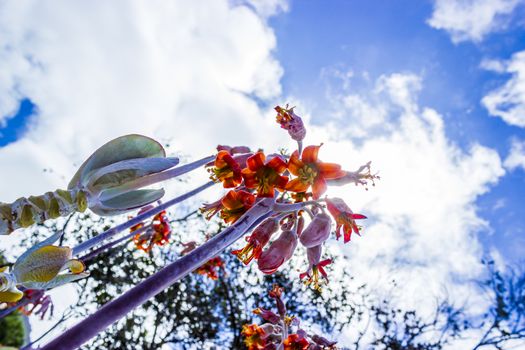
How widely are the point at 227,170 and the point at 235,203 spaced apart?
23cm

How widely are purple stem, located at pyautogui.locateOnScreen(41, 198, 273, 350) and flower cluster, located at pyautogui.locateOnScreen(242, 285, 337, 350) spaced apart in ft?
6.01

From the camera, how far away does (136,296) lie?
997 mm

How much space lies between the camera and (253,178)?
1.87 metres

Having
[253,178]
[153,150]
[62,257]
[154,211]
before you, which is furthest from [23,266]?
[154,211]

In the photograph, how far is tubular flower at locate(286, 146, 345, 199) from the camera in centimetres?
189

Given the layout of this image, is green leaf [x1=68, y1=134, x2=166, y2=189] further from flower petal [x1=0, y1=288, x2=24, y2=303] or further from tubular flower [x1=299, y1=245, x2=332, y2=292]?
tubular flower [x1=299, y1=245, x2=332, y2=292]

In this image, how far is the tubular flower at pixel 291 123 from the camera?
7.93 feet

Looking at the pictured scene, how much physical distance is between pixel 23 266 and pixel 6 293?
0.50ft

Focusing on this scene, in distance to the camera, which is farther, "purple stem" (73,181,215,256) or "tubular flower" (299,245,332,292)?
"tubular flower" (299,245,332,292)

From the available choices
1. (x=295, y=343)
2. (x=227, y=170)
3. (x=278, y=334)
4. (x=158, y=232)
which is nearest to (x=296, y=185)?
(x=227, y=170)

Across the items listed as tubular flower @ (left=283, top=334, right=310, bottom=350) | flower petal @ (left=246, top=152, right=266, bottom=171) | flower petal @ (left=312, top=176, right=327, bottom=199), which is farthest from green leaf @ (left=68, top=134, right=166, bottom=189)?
tubular flower @ (left=283, top=334, right=310, bottom=350)

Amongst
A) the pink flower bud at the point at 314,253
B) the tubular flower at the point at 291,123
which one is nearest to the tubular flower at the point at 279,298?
the pink flower bud at the point at 314,253

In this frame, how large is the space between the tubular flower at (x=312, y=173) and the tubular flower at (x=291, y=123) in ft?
1.55

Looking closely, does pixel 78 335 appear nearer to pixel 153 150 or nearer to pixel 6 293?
pixel 6 293
